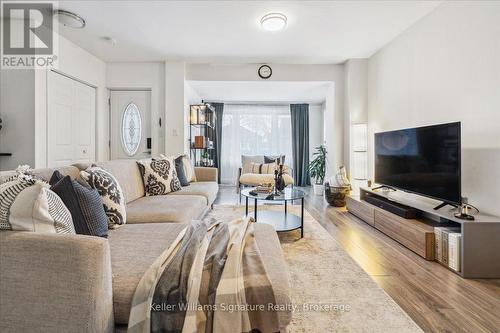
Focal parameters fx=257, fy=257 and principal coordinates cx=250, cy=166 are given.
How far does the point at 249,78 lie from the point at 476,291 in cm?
408

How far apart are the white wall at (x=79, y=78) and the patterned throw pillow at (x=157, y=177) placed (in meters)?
1.51

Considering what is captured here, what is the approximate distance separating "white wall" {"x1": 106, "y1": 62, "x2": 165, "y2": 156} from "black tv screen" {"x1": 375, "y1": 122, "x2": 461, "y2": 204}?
365 cm

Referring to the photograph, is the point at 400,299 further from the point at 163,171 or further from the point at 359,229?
the point at 163,171

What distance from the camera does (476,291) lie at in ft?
5.74

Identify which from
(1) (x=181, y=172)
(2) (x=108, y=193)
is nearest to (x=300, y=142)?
(1) (x=181, y=172)

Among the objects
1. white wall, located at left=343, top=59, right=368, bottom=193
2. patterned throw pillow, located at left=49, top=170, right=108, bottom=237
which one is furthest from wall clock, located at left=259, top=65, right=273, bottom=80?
patterned throw pillow, located at left=49, top=170, right=108, bottom=237

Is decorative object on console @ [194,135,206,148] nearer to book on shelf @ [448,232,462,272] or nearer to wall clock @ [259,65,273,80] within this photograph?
wall clock @ [259,65,273,80]

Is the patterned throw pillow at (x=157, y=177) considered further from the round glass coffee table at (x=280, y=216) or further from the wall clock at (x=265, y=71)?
the wall clock at (x=265, y=71)

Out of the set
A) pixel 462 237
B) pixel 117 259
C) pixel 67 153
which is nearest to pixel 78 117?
pixel 67 153

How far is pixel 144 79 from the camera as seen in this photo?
15.1 feet

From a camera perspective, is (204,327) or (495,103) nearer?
(204,327)

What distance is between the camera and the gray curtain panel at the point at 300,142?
6852mm

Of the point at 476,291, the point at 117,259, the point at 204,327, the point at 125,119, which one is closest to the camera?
the point at 204,327

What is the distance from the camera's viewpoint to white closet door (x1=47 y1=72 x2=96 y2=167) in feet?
11.5
